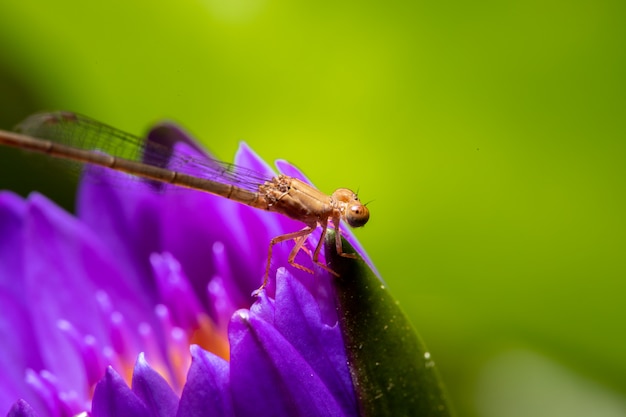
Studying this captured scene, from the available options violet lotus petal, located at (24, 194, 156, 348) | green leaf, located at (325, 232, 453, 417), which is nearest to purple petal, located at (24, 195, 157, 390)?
violet lotus petal, located at (24, 194, 156, 348)

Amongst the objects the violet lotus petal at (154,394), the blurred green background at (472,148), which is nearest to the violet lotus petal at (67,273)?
the blurred green background at (472,148)

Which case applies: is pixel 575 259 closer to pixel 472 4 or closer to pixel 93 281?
pixel 472 4

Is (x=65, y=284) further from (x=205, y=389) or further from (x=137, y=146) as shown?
(x=205, y=389)

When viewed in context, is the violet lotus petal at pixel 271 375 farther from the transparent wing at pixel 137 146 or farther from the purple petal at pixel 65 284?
the purple petal at pixel 65 284

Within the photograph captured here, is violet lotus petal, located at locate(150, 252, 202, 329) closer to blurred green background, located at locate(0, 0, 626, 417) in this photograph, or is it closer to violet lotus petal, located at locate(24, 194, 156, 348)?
violet lotus petal, located at locate(24, 194, 156, 348)

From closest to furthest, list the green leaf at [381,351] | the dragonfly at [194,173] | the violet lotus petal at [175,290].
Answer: the green leaf at [381,351] → the dragonfly at [194,173] → the violet lotus petal at [175,290]
